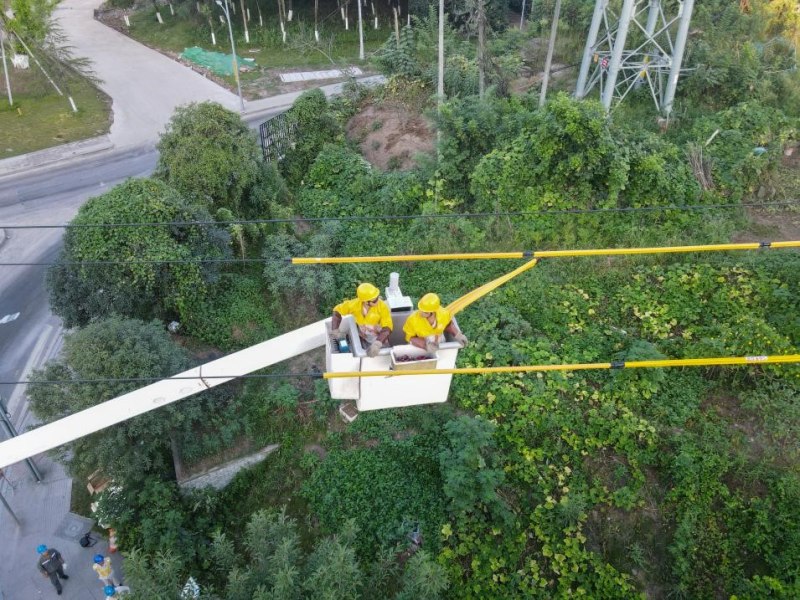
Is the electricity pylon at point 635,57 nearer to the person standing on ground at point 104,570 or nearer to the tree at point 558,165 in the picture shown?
the tree at point 558,165

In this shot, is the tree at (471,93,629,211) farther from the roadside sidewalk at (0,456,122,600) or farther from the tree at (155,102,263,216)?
the roadside sidewalk at (0,456,122,600)

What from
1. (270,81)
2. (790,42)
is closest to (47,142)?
(270,81)

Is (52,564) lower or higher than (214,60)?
lower

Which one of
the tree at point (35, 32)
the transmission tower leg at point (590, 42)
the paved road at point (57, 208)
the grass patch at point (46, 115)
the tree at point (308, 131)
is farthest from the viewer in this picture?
the grass patch at point (46, 115)

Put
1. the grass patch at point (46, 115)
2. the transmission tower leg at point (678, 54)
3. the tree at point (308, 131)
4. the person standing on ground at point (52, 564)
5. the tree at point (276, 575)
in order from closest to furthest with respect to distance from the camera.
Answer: the tree at point (276, 575)
the person standing on ground at point (52, 564)
the transmission tower leg at point (678, 54)
the tree at point (308, 131)
the grass patch at point (46, 115)

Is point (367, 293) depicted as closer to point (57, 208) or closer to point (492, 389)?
point (492, 389)

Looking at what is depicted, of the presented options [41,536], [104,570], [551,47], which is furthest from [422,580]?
[551,47]

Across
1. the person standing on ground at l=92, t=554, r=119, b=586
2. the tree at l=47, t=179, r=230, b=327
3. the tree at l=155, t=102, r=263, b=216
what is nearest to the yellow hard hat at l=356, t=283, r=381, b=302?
the tree at l=47, t=179, r=230, b=327

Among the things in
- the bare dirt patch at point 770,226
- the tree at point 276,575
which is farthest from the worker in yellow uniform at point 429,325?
the bare dirt patch at point 770,226
